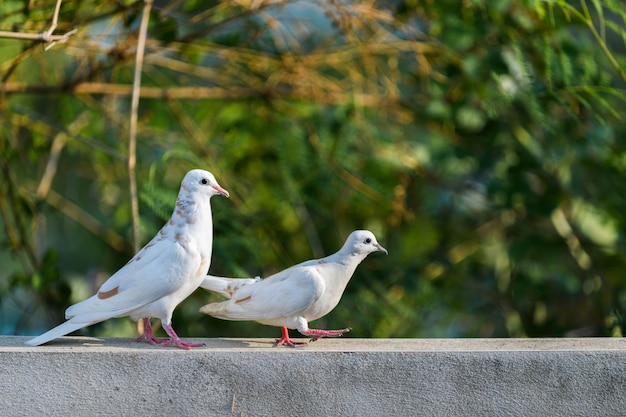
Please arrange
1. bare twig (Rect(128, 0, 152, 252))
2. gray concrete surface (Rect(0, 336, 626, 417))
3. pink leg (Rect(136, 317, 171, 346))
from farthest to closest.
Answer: bare twig (Rect(128, 0, 152, 252))
pink leg (Rect(136, 317, 171, 346))
gray concrete surface (Rect(0, 336, 626, 417))

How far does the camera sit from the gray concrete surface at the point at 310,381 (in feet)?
5.41

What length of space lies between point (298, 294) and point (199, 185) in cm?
31

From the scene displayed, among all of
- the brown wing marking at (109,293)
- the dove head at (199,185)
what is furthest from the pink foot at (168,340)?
the dove head at (199,185)

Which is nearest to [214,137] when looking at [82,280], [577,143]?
[82,280]

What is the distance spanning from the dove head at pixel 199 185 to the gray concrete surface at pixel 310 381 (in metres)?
0.33

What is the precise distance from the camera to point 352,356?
1679mm

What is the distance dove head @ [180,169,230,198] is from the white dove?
224 millimetres

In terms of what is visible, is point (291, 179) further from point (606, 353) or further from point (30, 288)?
point (606, 353)

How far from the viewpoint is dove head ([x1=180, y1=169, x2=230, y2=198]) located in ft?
5.72

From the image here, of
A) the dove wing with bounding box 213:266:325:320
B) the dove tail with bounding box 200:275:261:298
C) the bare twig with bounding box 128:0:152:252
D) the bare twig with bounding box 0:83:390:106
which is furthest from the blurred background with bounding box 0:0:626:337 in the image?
the dove wing with bounding box 213:266:325:320

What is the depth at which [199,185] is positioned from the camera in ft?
5.72

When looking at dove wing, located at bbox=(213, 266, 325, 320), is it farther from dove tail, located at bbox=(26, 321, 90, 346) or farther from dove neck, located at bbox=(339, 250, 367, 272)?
dove tail, located at bbox=(26, 321, 90, 346)

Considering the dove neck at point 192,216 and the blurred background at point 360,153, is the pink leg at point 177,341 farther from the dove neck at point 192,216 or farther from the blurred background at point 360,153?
the blurred background at point 360,153

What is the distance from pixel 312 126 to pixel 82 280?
1510mm
